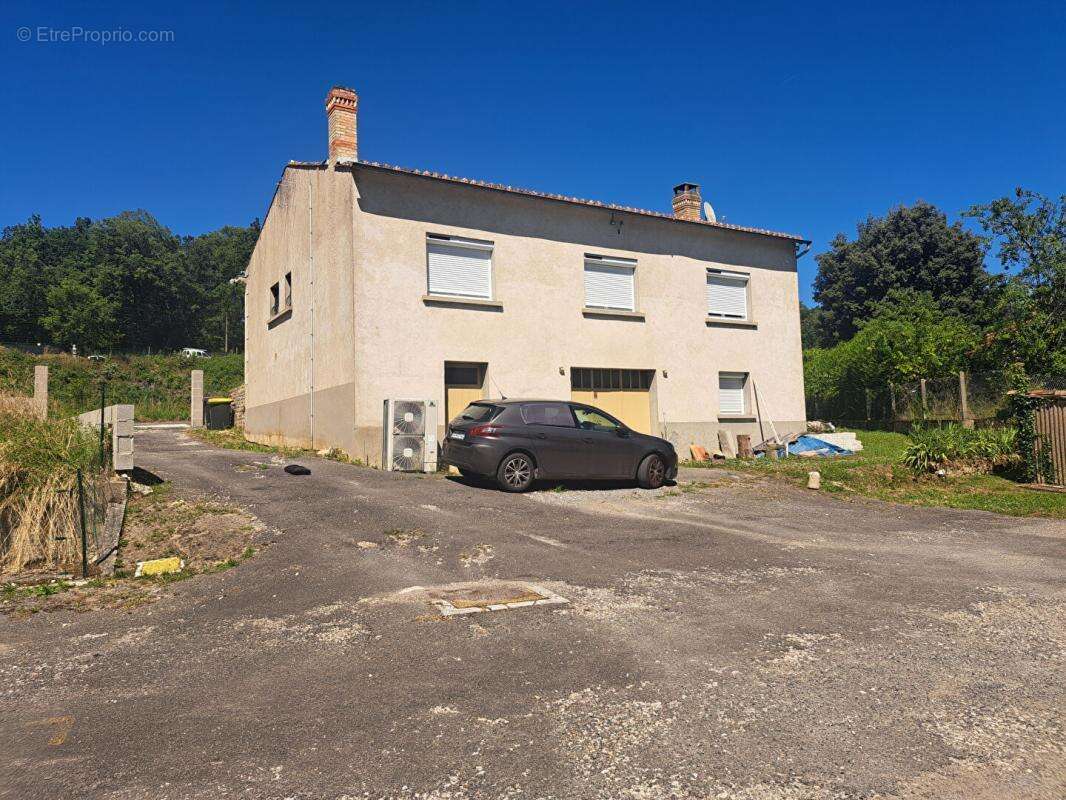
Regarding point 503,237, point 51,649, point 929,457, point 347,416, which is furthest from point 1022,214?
point 51,649

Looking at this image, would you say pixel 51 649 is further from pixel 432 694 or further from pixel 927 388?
pixel 927 388

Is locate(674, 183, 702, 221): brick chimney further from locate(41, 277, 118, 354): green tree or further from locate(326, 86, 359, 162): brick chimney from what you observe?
locate(41, 277, 118, 354): green tree

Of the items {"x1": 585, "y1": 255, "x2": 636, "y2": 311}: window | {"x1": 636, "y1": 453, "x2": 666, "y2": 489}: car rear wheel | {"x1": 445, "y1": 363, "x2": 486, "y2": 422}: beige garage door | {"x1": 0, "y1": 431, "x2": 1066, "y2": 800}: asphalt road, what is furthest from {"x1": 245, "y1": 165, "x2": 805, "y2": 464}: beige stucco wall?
{"x1": 0, "y1": 431, "x2": 1066, "y2": 800}: asphalt road

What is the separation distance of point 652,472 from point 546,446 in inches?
84.6

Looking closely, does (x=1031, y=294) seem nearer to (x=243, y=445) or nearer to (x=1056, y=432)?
(x=1056, y=432)

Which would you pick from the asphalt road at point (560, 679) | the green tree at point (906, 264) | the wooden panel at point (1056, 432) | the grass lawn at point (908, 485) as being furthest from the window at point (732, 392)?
the green tree at point (906, 264)

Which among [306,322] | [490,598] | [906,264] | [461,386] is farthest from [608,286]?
[906,264]

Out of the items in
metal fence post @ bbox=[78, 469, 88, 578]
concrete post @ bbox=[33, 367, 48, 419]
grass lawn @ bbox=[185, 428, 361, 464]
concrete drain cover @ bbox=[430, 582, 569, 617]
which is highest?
concrete post @ bbox=[33, 367, 48, 419]

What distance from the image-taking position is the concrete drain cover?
505 cm

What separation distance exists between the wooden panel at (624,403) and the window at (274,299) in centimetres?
929

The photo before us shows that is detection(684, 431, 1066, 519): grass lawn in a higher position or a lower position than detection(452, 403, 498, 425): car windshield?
lower

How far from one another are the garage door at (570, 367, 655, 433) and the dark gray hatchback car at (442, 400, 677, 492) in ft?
12.7

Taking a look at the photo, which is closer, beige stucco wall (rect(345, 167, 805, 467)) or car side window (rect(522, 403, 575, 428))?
→ car side window (rect(522, 403, 575, 428))

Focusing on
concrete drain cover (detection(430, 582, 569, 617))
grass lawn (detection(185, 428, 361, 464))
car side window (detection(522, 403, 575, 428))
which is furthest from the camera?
grass lawn (detection(185, 428, 361, 464))
